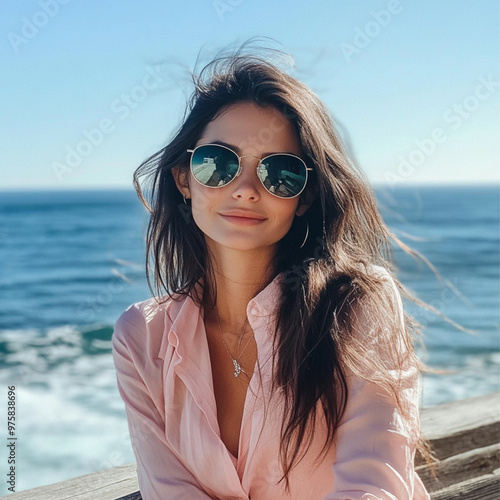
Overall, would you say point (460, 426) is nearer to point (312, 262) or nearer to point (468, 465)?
point (468, 465)

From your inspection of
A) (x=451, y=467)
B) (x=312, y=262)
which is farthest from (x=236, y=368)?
(x=451, y=467)

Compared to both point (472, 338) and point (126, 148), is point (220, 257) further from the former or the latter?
point (126, 148)

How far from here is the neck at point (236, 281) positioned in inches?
95.0

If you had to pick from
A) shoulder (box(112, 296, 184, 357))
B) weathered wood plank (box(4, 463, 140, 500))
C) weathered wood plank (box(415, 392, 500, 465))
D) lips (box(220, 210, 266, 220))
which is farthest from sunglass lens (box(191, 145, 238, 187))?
weathered wood plank (box(415, 392, 500, 465))

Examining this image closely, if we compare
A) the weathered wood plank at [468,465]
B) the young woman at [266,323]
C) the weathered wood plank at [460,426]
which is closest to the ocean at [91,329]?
the weathered wood plank at [460,426]

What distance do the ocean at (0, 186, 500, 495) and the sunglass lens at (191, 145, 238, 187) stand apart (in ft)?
1.31

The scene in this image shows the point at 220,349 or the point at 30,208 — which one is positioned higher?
the point at 220,349

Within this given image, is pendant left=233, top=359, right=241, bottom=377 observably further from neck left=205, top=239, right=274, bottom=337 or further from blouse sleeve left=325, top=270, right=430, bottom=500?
blouse sleeve left=325, top=270, right=430, bottom=500

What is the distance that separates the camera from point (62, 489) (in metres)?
2.08

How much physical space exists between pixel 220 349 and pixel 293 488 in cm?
60

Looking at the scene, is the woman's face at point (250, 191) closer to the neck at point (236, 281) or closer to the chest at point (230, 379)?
the neck at point (236, 281)

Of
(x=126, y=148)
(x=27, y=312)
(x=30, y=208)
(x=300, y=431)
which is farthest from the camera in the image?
(x=30, y=208)

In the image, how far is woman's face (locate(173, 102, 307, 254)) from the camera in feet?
7.30

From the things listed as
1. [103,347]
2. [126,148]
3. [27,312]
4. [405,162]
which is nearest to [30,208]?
[126,148]
